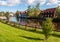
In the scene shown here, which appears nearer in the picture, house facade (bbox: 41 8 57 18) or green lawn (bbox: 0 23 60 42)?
green lawn (bbox: 0 23 60 42)

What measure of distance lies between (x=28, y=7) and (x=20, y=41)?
158m

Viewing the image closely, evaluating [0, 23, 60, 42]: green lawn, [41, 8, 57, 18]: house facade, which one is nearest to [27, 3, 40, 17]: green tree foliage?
[41, 8, 57, 18]: house facade

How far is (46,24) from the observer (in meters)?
21.3

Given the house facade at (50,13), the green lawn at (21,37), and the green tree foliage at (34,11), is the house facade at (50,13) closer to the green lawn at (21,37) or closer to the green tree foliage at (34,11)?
the green tree foliage at (34,11)

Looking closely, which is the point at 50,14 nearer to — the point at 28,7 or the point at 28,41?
the point at 28,7

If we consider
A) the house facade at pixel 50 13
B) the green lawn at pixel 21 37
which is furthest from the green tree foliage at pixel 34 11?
the green lawn at pixel 21 37

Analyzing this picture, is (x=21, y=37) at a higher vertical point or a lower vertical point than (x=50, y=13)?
higher

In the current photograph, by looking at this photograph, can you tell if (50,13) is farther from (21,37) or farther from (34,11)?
(21,37)

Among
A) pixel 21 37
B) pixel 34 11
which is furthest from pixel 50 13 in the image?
pixel 21 37

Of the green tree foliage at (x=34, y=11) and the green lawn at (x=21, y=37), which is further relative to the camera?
the green tree foliage at (x=34, y=11)

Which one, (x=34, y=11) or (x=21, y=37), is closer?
(x=21, y=37)

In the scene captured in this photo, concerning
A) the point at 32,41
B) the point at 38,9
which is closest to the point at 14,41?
the point at 32,41

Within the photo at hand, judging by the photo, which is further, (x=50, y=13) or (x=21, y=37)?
Answer: (x=50, y=13)

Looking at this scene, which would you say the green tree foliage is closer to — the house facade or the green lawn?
the house facade
